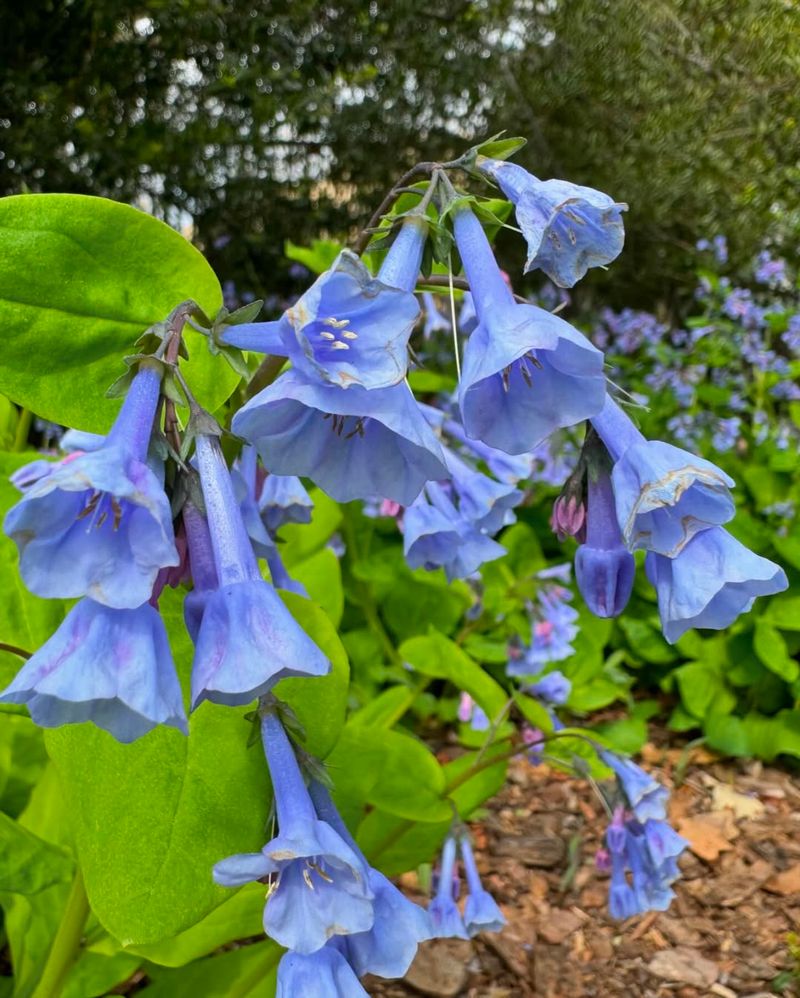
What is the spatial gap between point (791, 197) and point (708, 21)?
0.91 m

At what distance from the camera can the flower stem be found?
3.85ft

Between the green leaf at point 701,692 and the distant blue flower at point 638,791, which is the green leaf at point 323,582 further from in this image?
the green leaf at point 701,692

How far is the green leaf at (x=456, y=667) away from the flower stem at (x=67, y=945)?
2.41 ft

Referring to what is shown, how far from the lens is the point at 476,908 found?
1703mm

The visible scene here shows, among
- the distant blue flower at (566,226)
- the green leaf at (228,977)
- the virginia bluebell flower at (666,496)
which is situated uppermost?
the distant blue flower at (566,226)

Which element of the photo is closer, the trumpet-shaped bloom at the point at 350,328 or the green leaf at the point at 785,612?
the trumpet-shaped bloom at the point at 350,328

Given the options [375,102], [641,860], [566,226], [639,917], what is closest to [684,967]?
[639,917]

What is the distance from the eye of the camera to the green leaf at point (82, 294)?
93 centimetres

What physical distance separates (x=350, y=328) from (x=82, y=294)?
0.39 meters

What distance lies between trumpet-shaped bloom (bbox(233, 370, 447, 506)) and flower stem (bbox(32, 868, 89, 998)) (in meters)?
0.69

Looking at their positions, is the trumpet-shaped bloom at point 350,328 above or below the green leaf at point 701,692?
above

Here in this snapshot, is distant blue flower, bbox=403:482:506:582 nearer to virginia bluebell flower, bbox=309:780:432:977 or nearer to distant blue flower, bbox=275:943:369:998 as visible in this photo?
virginia bluebell flower, bbox=309:780:432:977

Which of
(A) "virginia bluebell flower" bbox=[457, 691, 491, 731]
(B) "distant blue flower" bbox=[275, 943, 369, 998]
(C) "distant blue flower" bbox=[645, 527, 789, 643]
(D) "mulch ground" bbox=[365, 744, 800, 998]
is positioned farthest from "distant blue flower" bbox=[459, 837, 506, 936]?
(C) "distant blue flower" bbox=[645, 527, 789, 643]

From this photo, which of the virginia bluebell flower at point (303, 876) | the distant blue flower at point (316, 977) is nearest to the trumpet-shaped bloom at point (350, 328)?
the virginia bluebell flower at point (303, 876)
